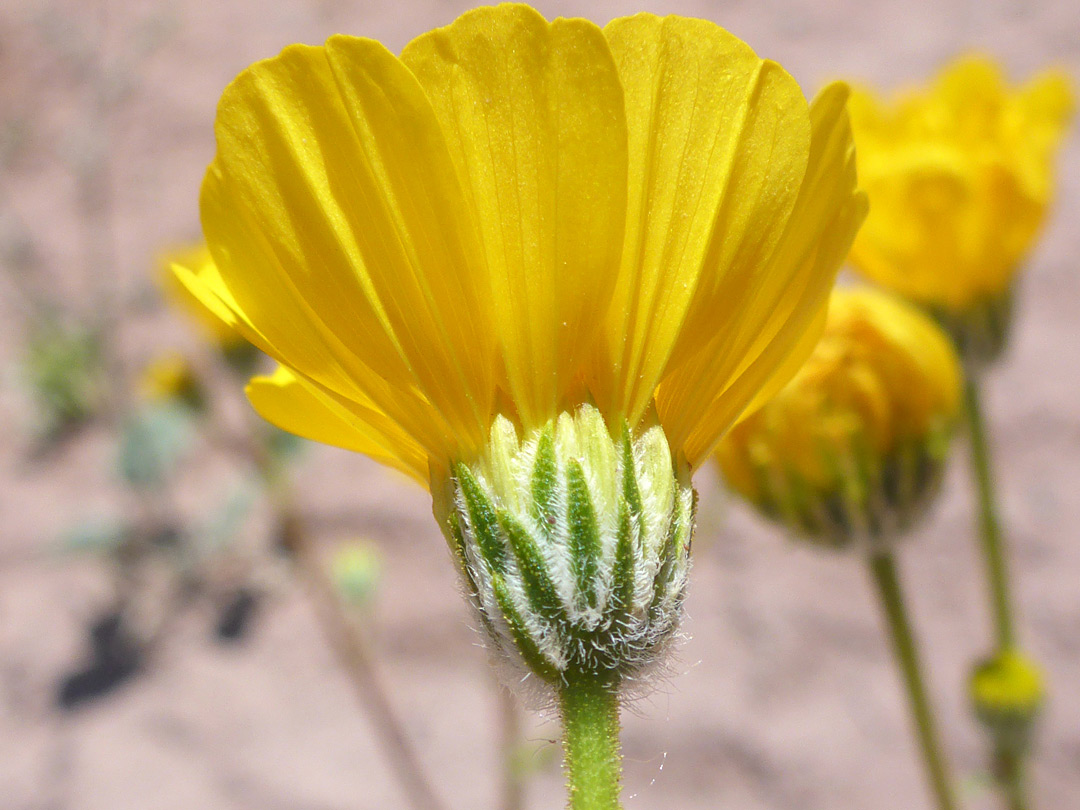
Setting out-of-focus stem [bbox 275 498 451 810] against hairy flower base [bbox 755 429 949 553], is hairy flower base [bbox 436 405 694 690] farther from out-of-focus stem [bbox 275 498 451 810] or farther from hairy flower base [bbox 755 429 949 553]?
out-of-focus stem [bbox 275 498 451 810]

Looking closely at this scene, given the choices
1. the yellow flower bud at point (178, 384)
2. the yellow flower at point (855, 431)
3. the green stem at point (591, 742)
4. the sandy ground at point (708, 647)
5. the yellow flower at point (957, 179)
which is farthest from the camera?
the yellow flower bud at point (178, 384)

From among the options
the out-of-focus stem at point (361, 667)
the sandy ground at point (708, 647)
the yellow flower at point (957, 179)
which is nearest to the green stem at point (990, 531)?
the yellow flower at point (957, 179)

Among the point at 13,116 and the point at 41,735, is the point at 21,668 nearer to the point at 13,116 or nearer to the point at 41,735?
the point at 41,735

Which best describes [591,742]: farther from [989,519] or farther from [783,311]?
[989,519]

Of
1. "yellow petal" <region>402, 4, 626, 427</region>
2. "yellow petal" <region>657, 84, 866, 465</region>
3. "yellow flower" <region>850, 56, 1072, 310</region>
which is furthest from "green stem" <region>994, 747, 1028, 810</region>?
"yellow petal" <region>402, 4, 626, 427</region>

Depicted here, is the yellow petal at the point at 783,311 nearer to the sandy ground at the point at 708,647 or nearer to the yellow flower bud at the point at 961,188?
the yellow flower bud at the point at 961,188
